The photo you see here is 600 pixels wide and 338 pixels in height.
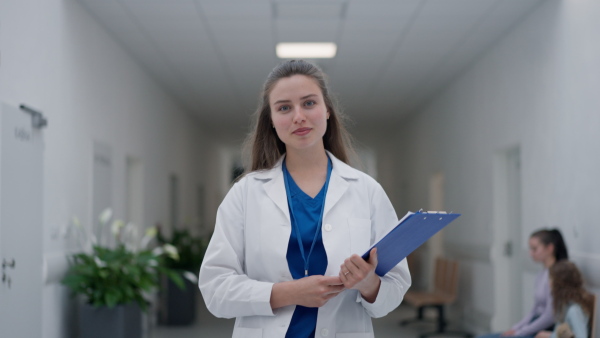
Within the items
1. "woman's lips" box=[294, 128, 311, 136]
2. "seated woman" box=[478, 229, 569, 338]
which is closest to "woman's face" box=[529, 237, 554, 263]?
"seated woman" box=[478, 229, 569, 338]

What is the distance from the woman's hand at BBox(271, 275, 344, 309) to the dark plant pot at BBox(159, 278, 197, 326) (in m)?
7.25

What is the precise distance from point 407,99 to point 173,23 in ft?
17.1

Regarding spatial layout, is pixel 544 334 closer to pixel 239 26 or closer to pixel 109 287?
pixel 109 287

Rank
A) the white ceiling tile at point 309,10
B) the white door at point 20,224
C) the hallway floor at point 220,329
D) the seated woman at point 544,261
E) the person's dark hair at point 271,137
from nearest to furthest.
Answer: the person's dark hair at point 271,137
the white door at point 20,224
the seated woman at point 544,261
the white ceiling tile at point 309,10
the hallway floor at point 220,329

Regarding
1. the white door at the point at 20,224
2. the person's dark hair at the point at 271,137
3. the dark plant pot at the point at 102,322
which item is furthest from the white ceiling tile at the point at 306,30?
the person's dark hair at the point at 271,137

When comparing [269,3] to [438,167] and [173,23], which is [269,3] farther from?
[438,167]

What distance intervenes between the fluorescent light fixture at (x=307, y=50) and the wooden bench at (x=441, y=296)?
3032 millimetres

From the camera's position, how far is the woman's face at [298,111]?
1.70 metres

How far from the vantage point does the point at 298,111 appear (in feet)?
5.52

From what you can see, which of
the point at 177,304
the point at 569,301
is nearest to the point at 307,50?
the point at 177,304

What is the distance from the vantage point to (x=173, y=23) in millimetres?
6414

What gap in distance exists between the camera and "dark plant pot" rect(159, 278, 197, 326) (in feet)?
28.3

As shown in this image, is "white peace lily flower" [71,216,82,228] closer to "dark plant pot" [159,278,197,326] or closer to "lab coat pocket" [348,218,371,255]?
"dark plant pot" [159,278,197,326]

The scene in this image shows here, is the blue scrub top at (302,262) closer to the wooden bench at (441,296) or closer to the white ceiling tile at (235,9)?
the white ceiling tile at (235,9)
